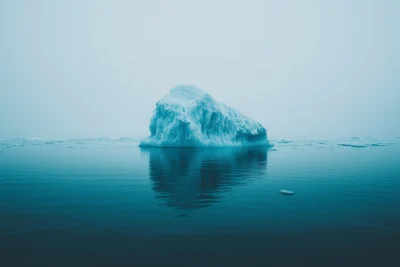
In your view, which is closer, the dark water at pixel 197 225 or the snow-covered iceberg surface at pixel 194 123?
the dark water at pixel 197 225

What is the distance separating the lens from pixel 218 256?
13.5 ft

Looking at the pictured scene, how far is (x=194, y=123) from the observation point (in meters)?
36.0

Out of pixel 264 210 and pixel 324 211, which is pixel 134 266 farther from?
pixel 324 211

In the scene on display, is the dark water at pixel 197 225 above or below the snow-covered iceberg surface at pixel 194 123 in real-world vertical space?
below

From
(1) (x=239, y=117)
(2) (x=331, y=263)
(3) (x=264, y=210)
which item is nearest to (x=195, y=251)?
(2) (x=331, y=263)

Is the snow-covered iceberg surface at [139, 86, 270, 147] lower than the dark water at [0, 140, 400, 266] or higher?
higher

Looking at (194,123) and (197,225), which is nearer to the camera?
(197,225)

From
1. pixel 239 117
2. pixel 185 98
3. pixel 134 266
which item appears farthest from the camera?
pixel 239 117

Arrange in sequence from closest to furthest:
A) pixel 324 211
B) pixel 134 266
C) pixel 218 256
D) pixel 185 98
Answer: pixel 134 266 < pixel 218 256 < pixel 324 211 < pixel 185 98

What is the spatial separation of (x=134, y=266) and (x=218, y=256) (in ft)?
4.82

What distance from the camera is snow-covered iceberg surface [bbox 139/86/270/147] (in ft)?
115

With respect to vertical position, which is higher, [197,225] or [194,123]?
[194,123]

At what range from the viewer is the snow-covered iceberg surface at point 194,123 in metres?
35.2

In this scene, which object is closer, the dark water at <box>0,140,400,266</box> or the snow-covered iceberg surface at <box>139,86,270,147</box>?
the dark water at <box>0,140,400,266</box>
